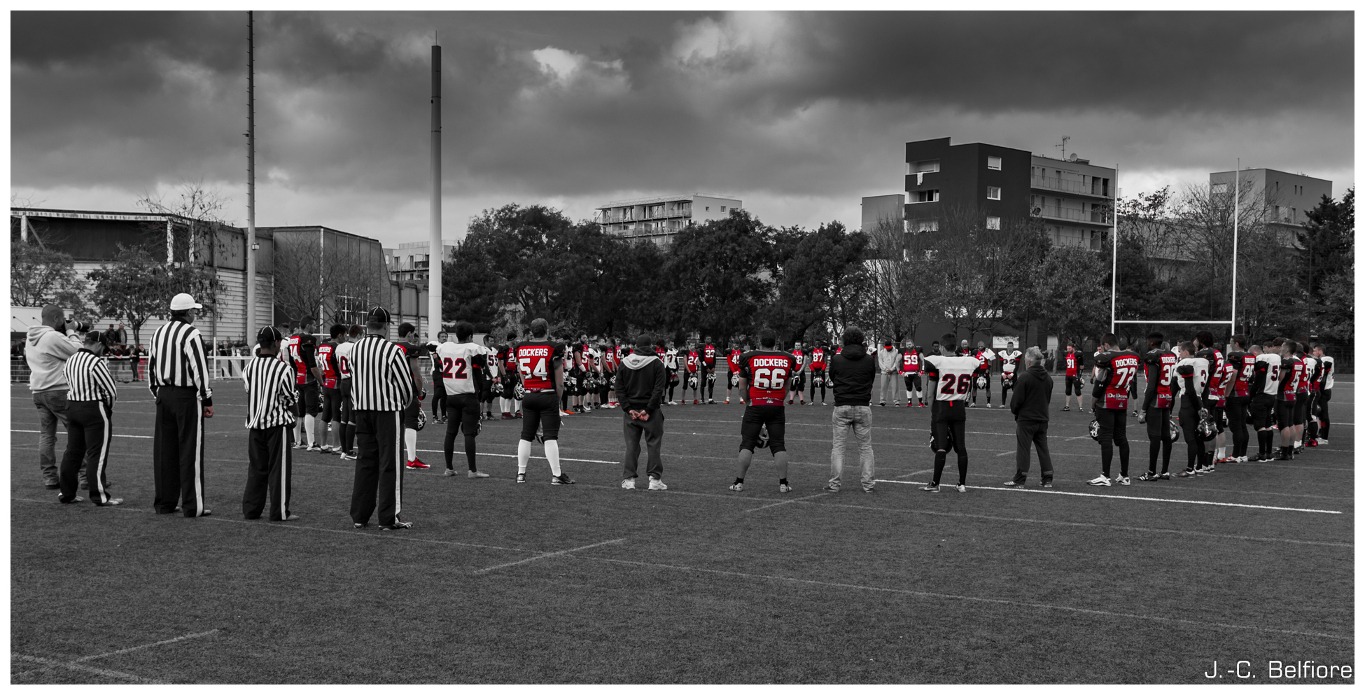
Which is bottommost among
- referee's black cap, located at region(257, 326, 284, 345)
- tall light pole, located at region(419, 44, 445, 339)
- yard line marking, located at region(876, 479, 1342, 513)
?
yard line marking, located at region(876, 479, 1342, 513)

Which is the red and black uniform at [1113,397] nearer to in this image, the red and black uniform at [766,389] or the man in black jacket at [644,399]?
the red and black uniform at [766,389]

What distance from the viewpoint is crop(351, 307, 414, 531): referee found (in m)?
9.30

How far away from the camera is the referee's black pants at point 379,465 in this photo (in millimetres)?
9344

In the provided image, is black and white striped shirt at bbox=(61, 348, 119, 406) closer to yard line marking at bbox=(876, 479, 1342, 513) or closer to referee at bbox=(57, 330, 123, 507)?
referee at bbox=(57, 330, 123, 507)

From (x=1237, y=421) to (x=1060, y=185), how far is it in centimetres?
7345

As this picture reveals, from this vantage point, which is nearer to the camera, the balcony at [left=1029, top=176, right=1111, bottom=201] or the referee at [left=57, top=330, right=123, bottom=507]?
the referee at [left=57, top=330, right=123, bottom=507]

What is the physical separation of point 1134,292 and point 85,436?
204 feet

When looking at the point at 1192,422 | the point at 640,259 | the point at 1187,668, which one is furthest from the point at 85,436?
the point at 640,259

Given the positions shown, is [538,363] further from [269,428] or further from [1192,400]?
[1192,400]

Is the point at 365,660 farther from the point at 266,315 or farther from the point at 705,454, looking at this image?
the point at 266,315

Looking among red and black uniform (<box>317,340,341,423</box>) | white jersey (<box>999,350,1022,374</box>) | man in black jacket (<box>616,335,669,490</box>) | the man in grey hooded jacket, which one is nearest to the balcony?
white jersey (<box>999,350,1022,374</box>)

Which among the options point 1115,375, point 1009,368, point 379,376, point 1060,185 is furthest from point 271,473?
point 1060,185

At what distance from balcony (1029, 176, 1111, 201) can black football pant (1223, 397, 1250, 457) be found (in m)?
69.0

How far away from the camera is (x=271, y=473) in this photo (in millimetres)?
9867
